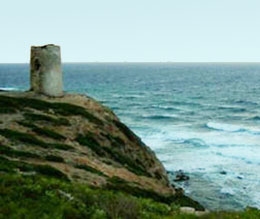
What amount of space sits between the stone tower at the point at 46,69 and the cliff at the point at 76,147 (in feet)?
2.47

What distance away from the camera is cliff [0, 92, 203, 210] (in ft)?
73.8

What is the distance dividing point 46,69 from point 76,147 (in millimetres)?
10372

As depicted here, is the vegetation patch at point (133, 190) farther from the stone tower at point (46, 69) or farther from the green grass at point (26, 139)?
the stone tower at point (46, 69)

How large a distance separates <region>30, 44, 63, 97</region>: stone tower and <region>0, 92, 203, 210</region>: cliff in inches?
29.6

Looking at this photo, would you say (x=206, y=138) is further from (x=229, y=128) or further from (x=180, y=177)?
(x=180, y=177)

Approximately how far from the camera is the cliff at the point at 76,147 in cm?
2250

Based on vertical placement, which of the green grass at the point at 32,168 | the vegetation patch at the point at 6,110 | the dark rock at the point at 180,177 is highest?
the vegetation patch at the point at 6,110

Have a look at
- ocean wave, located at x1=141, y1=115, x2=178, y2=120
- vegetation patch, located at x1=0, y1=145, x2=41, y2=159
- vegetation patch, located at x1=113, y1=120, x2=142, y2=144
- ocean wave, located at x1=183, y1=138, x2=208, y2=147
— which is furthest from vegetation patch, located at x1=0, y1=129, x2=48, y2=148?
ocean wave, located at x1=141, y1=115, x2=178, y2=120

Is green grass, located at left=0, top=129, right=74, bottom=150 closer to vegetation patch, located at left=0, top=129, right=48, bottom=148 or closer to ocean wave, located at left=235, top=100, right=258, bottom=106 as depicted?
vegetation patch, located at left=0, top=129, right=48, bottom=148

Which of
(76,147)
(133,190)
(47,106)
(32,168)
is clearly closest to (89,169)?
(133,190)

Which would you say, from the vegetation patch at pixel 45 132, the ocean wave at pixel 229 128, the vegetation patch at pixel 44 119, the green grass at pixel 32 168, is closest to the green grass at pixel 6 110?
the vegetation patch at pixel 44 119

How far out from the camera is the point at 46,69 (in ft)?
122

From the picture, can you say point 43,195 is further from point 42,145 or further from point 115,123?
point 115,123

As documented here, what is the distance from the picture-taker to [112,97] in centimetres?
11925
